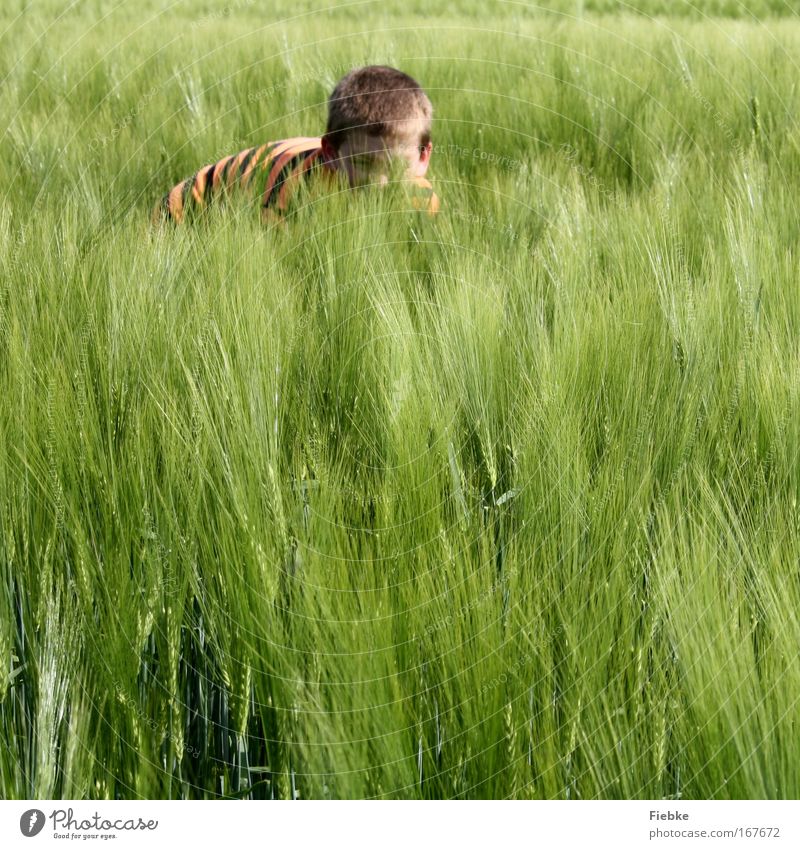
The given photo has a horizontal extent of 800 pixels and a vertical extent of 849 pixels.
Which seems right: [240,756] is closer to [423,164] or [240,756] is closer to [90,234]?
[90,234]

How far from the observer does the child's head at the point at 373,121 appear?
1.38 meters

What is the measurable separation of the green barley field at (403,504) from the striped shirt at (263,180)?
0.06 m

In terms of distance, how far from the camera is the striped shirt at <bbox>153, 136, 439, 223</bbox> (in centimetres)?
114

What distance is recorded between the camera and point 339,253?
39.1 inches
